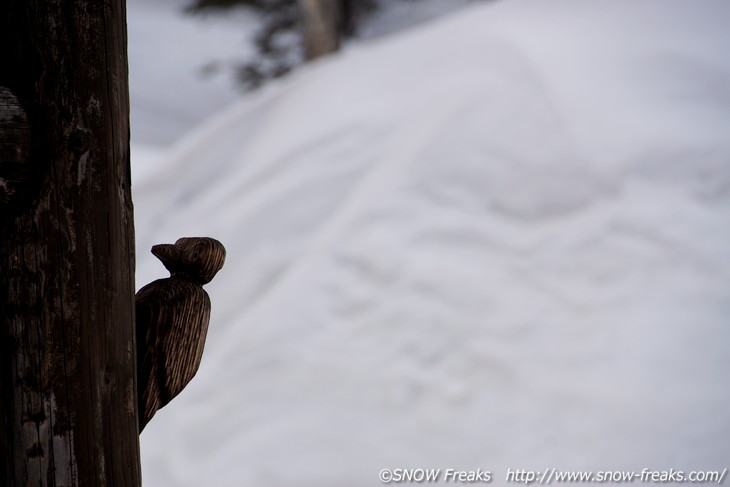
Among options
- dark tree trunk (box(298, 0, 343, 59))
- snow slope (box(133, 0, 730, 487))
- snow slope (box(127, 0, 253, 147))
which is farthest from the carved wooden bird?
snow slope (box(127, 0, 253, 147))

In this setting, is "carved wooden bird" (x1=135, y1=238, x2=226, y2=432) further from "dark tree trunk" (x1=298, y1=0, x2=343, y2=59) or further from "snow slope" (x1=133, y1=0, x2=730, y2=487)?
"dark tree trunk" (x1=298, y1=0, x2=343, y2=59)

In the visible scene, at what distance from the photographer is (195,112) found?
12977 mm

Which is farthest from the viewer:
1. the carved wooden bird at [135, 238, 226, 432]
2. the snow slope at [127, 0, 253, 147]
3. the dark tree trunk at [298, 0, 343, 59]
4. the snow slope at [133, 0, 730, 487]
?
the snow slope at [127, 0, 253, 147]

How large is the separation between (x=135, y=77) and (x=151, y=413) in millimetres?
13599

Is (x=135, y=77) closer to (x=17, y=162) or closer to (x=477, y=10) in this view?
(x=477, y=10)

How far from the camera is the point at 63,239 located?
0.92m

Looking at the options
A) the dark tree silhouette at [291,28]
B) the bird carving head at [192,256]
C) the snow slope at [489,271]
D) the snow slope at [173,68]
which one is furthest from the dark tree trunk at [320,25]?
the bird carving head at [192,256]

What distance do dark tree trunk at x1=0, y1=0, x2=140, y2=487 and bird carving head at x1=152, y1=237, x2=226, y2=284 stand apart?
122mm

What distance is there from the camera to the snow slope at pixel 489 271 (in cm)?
238

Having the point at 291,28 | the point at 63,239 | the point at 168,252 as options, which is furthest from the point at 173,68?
the point at 63,239

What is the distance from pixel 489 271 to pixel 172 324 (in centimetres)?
180

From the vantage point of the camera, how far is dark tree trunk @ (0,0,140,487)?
894 millimetres

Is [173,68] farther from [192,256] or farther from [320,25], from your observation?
[192,256]

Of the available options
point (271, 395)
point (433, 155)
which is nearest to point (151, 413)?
point (271, 395)
